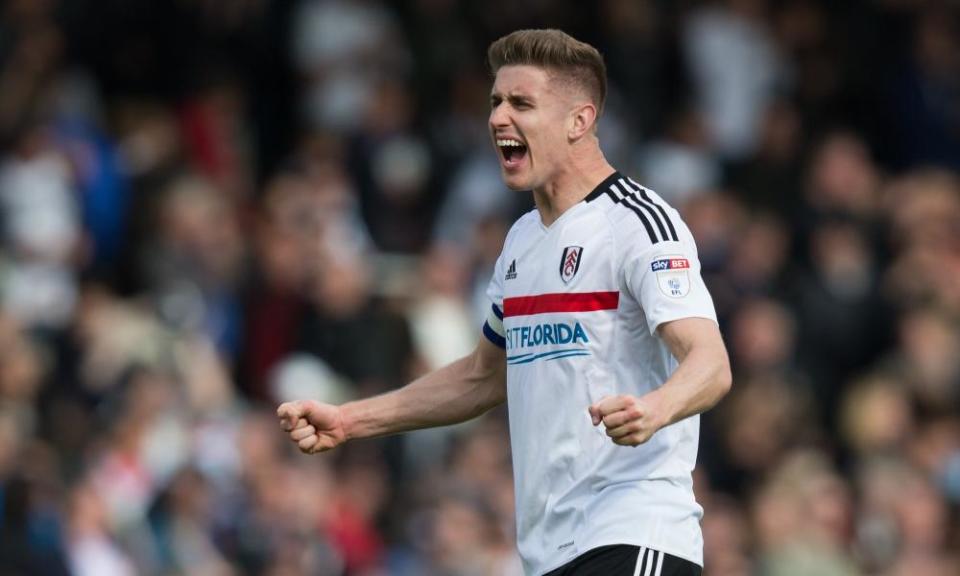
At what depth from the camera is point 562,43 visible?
6469mm

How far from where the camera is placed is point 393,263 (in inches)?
573

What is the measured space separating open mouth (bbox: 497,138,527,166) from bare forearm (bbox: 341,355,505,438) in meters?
0.80

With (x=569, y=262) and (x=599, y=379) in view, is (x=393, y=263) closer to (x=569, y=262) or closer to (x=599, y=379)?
(x=569, y=262)

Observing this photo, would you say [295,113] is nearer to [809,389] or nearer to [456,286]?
[456,286]

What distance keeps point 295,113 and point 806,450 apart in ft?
16.8

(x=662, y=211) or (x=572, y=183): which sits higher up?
(x=572, y=183)

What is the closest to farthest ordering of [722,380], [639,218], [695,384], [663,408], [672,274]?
1. [663,408]
2. [695,384]
3. [722,380]
4. [672,274]
5. [639,218]

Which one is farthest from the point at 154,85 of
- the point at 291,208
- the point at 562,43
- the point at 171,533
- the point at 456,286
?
the point at 562,43

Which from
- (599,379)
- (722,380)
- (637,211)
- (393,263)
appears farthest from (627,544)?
(393,263)

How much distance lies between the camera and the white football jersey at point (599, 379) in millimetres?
6133

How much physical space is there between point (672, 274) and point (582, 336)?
1.31ft

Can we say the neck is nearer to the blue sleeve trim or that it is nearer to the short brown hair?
the short brown hair

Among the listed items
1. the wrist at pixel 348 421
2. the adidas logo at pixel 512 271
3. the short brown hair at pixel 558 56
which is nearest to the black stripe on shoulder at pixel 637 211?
the short brown hair at pixel 558 56

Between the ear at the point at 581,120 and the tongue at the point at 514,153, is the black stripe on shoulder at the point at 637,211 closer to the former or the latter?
the ear at the point at 581,120
